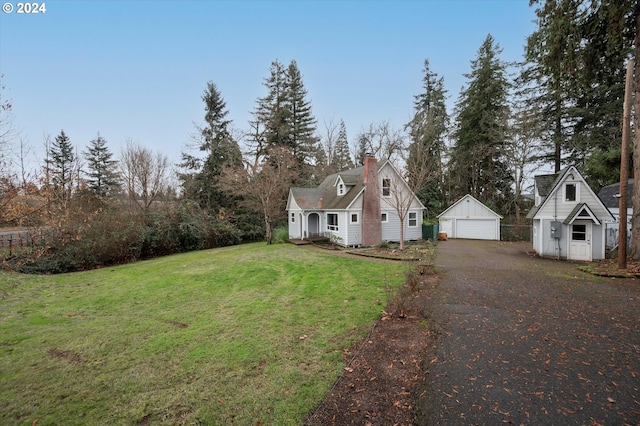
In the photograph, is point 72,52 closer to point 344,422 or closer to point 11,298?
point 11,298

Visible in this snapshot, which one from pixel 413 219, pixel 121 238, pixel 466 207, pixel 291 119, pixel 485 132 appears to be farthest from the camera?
pixel 291 119

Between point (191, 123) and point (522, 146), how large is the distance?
3312 centimetres

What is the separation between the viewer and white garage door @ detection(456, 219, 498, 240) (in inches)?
941

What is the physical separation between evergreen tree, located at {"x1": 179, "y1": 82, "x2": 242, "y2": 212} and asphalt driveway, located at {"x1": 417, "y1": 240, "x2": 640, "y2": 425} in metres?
24.7

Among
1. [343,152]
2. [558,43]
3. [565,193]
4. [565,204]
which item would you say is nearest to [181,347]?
[558,43]

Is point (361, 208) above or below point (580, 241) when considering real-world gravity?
above

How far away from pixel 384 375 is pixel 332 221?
58.1 ft

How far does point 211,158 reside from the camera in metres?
27.9

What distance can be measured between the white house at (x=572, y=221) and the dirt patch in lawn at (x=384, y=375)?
13227 millimetres

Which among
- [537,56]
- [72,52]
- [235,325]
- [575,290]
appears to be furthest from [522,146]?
[72,52]

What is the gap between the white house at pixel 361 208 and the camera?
1950 cm

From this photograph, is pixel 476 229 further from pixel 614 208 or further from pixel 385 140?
pixel 385 140

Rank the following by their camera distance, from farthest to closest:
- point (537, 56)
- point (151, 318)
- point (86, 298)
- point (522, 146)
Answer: point (522, 146) < point (537, 56) < point (86, 298) < point (151, 318)

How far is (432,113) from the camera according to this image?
31531 mm
